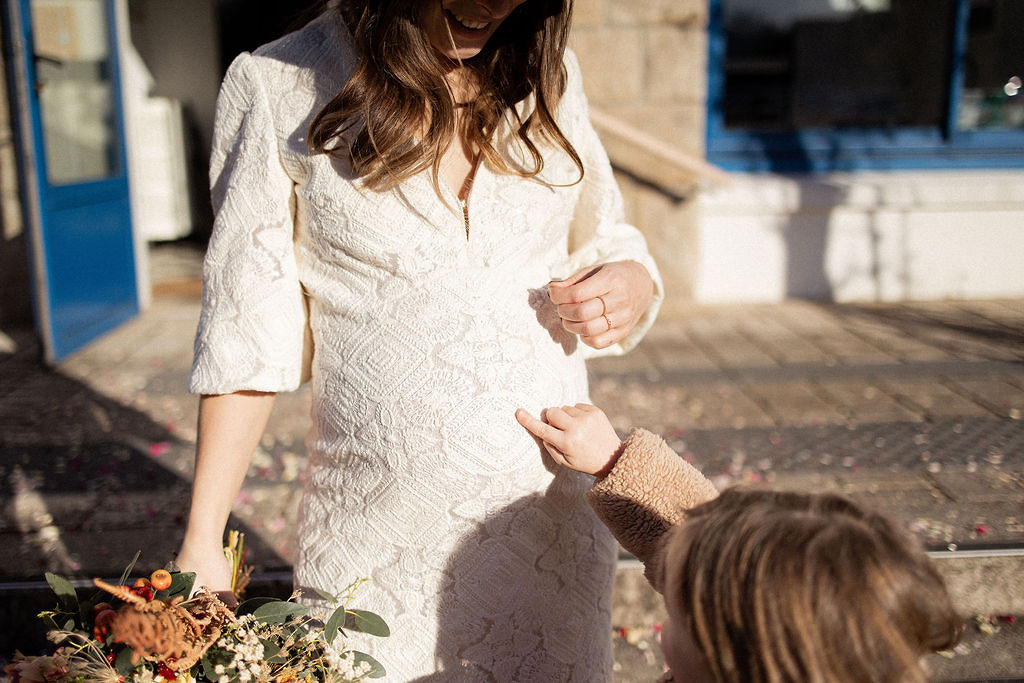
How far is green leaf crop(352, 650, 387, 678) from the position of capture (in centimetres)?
116

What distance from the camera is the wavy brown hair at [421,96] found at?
1257 mm

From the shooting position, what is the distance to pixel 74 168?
17.9 ft

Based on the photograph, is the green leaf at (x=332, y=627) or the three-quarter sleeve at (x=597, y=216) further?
the three-quarter sleeve at (x=597, y=216)

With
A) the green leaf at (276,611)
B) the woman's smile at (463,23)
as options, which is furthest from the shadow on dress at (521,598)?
the woman's smile at (463,23)

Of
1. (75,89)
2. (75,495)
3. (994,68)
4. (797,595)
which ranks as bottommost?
(75,495)

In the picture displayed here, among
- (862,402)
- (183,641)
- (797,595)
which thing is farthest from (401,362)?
(862,402)

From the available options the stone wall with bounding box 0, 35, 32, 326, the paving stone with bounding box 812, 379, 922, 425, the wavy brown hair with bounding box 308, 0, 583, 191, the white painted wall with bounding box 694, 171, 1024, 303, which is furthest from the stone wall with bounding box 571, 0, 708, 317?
the wavy brown hair with bounding box 308, 0, 583, 191

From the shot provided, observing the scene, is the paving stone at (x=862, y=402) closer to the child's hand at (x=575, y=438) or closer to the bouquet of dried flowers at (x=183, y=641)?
the child's hand at (x=575, y=438)

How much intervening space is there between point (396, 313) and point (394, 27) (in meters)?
0.42

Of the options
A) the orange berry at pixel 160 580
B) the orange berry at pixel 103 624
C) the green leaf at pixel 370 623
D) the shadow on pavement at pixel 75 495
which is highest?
the orange berry at pixel 160 580

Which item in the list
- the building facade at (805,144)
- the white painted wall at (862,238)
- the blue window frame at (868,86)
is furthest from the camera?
the blue window frame at (868,86)

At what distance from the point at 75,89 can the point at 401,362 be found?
5278 mm

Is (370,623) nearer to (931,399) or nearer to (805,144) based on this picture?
(931,399)

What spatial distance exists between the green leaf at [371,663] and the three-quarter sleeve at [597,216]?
24.2 inches
